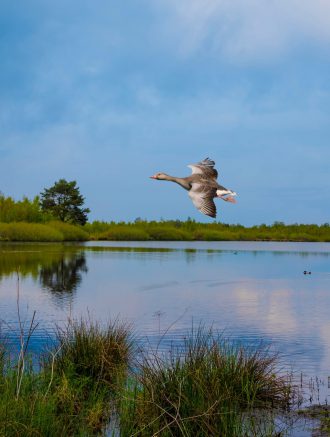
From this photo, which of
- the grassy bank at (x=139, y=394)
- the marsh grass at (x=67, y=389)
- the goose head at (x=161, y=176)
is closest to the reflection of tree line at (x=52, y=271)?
the marsh grass at (x=67, y=389)

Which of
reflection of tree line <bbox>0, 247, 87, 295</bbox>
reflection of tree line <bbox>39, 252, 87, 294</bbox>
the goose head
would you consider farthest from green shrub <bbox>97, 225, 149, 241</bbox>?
the goose head

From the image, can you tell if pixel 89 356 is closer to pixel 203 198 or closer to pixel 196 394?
pixel 196 394

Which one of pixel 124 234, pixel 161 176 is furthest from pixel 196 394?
pixel 124 234

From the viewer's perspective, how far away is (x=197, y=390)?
732 centimetres

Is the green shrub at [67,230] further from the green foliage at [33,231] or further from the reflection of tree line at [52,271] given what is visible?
the reflection of tree line at [52,271]

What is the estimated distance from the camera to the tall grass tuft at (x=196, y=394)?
6.68 m

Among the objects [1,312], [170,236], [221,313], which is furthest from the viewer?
[170,236]

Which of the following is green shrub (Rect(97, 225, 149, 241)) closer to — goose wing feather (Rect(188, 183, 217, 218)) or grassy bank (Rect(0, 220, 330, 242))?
grassy bank (Rect(0, 220, 330, 242))

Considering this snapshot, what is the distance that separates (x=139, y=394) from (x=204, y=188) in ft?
16.2

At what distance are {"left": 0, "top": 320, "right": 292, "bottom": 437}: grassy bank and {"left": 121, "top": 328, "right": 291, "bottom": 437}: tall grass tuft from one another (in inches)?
0.4

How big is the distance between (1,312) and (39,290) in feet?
23.6

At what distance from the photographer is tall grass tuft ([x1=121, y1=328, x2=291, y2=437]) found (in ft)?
21.9

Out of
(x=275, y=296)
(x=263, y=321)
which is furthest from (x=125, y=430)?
(x=275, y=296)

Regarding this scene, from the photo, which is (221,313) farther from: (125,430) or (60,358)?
(125,430)
